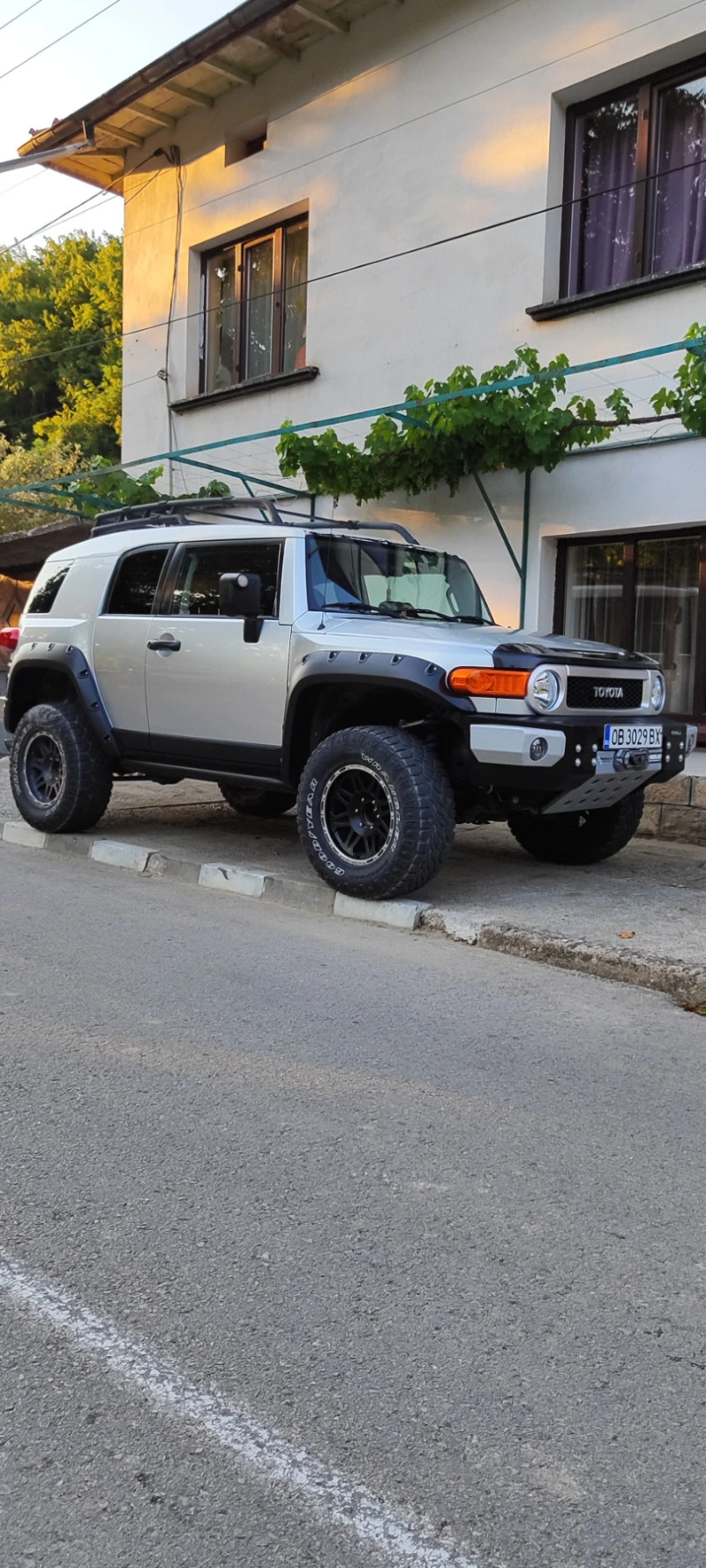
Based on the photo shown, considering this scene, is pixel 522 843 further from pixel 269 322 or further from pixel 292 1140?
pixel 269 322

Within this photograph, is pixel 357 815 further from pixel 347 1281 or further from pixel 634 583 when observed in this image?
pixel 634 583

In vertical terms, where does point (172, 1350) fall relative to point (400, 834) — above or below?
below

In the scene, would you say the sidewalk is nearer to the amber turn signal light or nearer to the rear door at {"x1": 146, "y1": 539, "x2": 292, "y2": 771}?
the rear door at {"x1": 146, "y1": 539, "x2": 292, "y2": 771}

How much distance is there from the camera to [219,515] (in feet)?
26.7

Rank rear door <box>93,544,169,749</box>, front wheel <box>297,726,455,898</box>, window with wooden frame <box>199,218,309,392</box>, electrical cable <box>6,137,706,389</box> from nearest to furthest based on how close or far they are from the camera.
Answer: front wheel <box>297,726,455,898</box>, rear door <box>93,544,169,749</box>, electrical cable <box>6,137,706,389</box>, window with wooden frame <box>199,218,309,392</box>

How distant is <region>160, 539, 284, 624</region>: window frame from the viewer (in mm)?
7125

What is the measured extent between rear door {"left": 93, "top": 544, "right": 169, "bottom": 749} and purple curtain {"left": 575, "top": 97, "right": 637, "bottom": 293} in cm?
478

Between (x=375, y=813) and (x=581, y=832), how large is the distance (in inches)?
73.8

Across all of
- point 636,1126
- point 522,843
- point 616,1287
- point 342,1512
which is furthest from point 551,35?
point 342,1512

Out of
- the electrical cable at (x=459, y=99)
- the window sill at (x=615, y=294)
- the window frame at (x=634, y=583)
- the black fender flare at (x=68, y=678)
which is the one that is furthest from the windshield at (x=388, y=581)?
the electrical cable at (x=459, y=99)

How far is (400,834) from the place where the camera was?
239 inches

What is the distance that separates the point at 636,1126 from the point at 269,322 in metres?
12.3

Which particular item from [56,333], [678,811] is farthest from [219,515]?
[56,333]

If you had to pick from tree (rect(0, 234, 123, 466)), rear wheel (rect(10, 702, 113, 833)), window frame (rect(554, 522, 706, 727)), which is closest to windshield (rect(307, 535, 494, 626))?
rear wheel (rect(10, 702, 113, 833))
